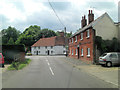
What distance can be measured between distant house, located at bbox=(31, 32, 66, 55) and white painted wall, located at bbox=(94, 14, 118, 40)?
132ft

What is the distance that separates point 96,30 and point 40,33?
65.0 m

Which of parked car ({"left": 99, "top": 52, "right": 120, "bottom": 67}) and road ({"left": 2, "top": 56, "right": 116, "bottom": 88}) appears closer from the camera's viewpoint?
road ({"left": 2, "top": 56, "right": 116, "bottom": 88})

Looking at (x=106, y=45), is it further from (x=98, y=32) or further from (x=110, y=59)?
(x=110, y=59)

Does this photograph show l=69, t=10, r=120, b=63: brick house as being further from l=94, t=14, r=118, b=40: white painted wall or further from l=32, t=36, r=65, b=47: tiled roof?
l=32, t=36, r=65, b=47: tiled roof

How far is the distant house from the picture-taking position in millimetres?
62906

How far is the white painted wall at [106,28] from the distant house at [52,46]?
4038cm

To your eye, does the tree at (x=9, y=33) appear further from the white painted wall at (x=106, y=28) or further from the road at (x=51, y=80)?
the road at (x=51, y=80)

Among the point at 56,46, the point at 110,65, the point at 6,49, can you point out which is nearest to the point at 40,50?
the point at 56,46

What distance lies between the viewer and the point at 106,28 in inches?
900

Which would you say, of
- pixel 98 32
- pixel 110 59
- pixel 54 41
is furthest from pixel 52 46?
pixel 110 59

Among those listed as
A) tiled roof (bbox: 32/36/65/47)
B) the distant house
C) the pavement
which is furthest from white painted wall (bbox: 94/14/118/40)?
tiled roof (bbox: 32/36/65/47)

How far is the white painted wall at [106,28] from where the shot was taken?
72.9 ft

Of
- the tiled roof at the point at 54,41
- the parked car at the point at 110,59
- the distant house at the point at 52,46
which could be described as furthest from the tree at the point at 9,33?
the parked car at the point at 110,59

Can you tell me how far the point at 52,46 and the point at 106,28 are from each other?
42316mm
